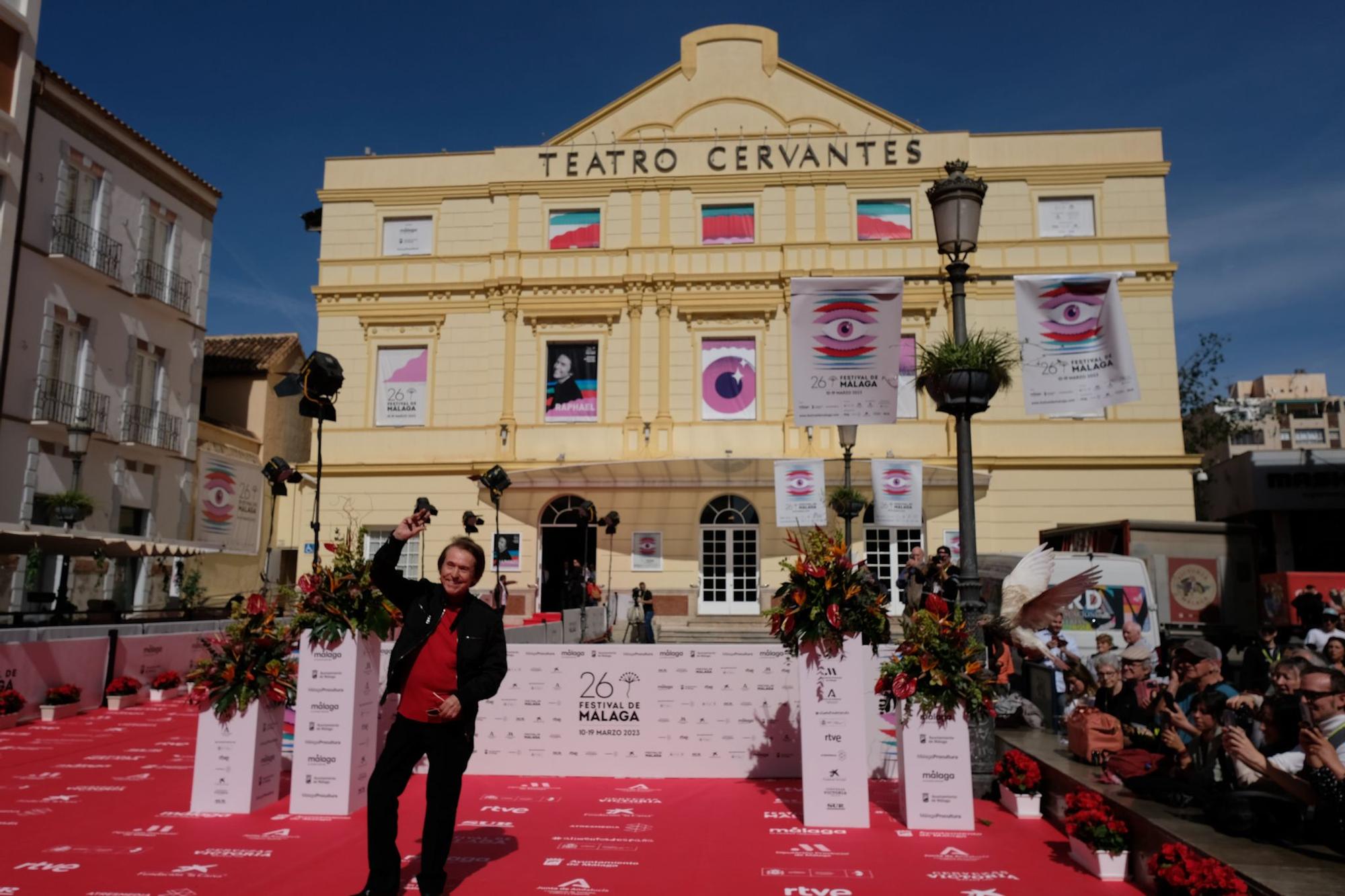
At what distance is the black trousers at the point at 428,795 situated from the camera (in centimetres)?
492

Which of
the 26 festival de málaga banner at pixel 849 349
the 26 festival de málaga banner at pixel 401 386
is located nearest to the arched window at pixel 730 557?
the 26 festival de málaga banner at pixel 401 386

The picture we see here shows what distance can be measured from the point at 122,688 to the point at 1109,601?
14.3m


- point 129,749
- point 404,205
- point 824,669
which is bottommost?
point 129,749

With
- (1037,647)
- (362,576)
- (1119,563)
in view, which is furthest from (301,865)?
(1119,563)

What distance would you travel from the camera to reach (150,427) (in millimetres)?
25641

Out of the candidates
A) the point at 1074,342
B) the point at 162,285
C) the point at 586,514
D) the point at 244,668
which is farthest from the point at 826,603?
the point at 162,285

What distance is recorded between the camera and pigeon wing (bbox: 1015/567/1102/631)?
27.5ft

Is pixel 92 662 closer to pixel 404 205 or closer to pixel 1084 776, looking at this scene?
pixel 1084 776

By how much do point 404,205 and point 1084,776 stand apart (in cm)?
2400

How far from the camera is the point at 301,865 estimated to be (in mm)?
5762

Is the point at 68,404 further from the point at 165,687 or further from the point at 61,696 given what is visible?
the point at 61,696

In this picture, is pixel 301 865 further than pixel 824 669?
No

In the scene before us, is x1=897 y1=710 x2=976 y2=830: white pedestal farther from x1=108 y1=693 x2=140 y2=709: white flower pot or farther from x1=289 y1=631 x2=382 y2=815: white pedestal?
x1=108 y1=693 x2=140 y2=709: white flower pot

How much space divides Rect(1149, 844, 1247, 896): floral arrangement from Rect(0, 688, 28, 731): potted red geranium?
1256 cm
